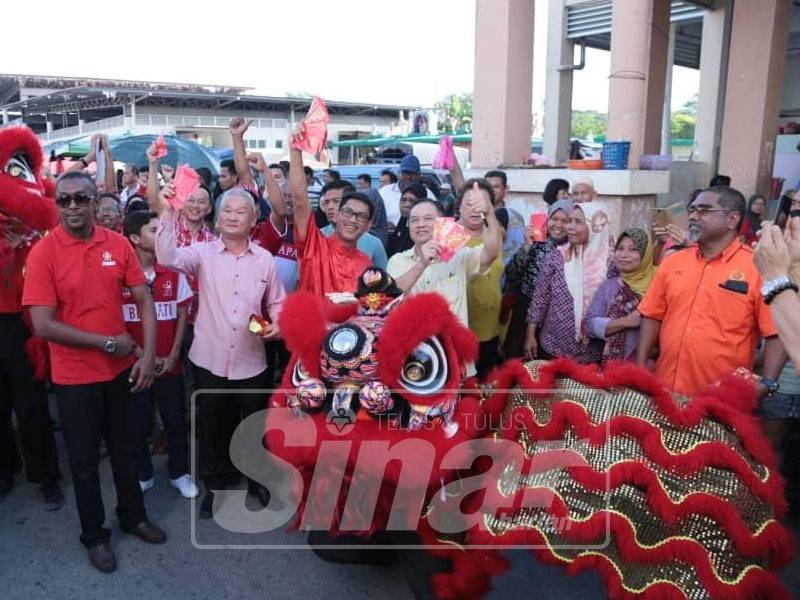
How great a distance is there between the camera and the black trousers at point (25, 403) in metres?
3.78

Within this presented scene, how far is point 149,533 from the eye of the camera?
137 inches

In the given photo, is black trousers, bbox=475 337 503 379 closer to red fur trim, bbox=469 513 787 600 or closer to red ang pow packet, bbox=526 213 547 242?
red ang pow packet, bbox=526 213 547 242

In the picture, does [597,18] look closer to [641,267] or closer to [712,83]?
[712,83]

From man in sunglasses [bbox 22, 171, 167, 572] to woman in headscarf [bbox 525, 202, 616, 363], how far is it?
233 cm

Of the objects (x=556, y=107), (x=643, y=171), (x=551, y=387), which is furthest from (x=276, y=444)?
(x=556, y=107)

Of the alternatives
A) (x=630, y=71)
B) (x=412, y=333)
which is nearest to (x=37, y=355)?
(x=412, y=333)

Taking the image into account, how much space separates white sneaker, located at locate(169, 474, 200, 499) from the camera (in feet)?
13.1

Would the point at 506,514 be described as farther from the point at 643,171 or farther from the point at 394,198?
the point at 394,198

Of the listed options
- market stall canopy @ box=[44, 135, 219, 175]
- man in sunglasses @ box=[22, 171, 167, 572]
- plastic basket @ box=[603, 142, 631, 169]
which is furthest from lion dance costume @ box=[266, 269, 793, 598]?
market stall canopy @ box=[44, 135, 219, 175]

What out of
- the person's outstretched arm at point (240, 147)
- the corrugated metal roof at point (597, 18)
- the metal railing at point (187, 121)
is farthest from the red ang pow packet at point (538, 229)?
the metal railing at point (187, 121)

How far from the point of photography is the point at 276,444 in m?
2.56

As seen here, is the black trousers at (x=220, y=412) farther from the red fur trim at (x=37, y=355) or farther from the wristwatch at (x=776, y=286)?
the wristwatch at (x=776, y=286)

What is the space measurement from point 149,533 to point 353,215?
1986mm

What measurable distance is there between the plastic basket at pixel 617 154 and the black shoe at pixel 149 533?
562 centimetres
